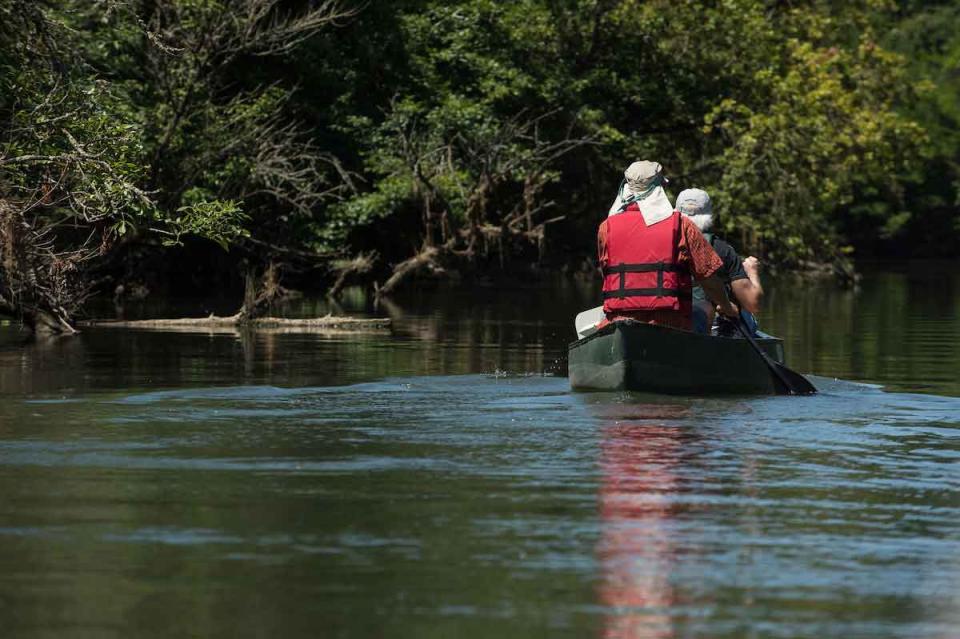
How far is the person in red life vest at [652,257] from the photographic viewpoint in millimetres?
14172

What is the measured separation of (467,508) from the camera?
9203 millimetres

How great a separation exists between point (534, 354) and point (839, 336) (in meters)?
6.12

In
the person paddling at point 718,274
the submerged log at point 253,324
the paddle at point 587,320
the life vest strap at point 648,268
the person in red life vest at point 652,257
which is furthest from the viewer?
the submerged log at point 253,324

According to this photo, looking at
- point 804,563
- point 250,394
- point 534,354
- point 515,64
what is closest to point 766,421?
point 250,394

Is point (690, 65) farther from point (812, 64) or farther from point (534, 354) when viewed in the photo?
point (534, 354)

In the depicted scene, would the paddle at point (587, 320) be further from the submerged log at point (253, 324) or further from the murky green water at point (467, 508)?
the submerged log at point (253, 324)

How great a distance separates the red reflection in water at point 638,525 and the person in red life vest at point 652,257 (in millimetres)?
1392

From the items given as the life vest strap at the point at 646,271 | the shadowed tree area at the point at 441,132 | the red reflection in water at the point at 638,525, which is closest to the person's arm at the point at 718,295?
the life vest strap at the point at 646,271

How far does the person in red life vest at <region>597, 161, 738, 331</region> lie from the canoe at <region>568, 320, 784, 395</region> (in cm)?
26

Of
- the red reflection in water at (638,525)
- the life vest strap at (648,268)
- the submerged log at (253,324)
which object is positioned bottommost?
the red reflection in water at (638,525)

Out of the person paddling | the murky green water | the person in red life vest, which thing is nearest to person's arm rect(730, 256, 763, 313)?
the person paddling

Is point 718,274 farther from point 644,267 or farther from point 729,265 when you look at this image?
point 644,267

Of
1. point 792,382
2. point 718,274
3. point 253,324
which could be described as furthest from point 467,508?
point 253,324

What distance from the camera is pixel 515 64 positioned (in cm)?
4134
